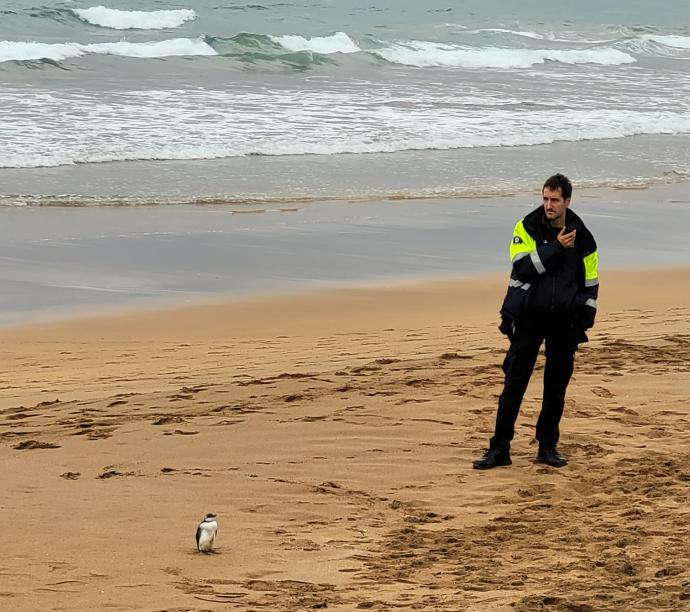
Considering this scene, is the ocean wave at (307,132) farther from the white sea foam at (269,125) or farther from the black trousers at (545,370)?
the black trousers at (545,370)

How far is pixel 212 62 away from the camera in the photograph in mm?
32469

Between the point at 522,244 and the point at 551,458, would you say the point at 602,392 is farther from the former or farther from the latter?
the point at 522,244

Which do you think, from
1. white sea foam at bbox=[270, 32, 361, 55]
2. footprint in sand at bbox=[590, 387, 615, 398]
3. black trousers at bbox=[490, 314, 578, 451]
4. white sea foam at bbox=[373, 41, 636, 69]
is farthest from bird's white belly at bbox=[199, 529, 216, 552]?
white sea foam at bbox=[270, 32, 361, 55]

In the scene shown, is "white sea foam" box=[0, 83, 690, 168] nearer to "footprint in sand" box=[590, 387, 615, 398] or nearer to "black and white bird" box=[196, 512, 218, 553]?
"footprint in sand" box=[590, 387, 615, 398]

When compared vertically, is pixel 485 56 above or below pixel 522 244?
above

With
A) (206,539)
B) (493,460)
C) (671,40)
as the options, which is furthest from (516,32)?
(206,539)

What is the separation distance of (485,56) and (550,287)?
105ft

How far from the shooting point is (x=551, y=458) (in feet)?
22.5

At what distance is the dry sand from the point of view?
16.3 feet

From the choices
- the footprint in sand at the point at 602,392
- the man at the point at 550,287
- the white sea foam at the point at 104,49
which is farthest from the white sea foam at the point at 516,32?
the man at the point at 550,287

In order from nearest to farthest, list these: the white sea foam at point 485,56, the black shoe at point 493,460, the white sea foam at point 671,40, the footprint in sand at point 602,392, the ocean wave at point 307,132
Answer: the black shoe at point 493,460 → the footprint in sand at point 602,392 → the ocean wave at point 307,132 → the white sea foam at point 485,56 → the white sea foam at point 671,40

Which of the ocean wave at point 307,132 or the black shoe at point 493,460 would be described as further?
the ocean wave at point 307,132

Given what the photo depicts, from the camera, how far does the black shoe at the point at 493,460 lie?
677 cm

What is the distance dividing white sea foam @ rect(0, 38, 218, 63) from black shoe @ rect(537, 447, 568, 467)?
25011mm
